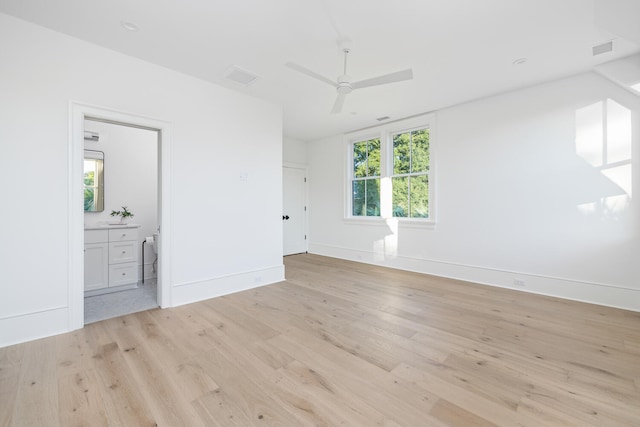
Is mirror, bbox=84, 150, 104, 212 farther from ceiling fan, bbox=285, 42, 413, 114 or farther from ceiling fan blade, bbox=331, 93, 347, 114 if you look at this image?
ceiling fan blade, bbox=331, 93, 347, 114

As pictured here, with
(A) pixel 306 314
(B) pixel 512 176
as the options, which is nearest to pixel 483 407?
(A) pixel 306 314

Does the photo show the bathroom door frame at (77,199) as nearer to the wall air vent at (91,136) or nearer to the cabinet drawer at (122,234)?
the cabinet drawer at (122,234)

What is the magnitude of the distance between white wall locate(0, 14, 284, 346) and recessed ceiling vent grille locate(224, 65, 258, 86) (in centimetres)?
32

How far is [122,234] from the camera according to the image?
146 inches

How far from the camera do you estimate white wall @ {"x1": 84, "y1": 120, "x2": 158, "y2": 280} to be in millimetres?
4043

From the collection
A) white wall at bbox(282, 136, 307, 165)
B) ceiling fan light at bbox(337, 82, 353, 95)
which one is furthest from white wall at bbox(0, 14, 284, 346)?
white wall at bbox(282, 136, 307, 165)

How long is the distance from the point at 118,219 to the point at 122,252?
Result: 76 cm

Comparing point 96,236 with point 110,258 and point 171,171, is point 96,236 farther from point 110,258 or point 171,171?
point 171,171

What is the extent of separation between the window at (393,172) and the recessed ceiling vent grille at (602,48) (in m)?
2.02

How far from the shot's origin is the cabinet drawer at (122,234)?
3631 mm

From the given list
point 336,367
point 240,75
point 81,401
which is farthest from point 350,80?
point 81,401

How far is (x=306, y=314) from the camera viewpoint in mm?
2877

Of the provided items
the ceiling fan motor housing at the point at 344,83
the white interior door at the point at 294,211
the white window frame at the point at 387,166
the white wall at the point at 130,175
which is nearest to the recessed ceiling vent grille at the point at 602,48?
the white window frame at the point at 387,166

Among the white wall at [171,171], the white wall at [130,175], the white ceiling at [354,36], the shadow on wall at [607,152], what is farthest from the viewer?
the white wall at [130,175]
